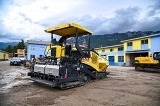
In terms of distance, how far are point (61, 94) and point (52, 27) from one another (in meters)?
3.72

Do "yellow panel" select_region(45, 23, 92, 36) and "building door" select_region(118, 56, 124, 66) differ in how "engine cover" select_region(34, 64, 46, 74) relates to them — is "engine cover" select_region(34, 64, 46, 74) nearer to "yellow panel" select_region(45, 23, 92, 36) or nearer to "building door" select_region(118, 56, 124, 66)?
"yellow panel" select_region(45, 23, 92, 36)

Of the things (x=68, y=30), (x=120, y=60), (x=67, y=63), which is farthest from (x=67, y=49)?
(x=120, y=60)

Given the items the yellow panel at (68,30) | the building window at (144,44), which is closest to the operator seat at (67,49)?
the yellow panel at (68,30)

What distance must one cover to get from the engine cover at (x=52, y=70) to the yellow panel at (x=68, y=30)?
1909 millimetres

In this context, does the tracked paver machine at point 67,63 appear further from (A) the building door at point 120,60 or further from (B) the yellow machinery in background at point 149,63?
(A) the building door at point 120,60

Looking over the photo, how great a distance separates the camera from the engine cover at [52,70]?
753 cm

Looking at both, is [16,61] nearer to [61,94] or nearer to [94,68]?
[94,68]

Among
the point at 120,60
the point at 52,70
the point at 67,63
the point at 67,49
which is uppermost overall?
the point at 67,49

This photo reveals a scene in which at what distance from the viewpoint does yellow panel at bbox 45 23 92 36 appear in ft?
27.5

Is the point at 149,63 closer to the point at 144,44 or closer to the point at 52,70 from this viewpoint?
the point at 144,44

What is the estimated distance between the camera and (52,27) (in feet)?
30.2

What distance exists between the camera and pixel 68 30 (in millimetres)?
9156

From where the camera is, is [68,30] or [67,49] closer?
[67,49]

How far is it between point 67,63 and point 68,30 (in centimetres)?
190
